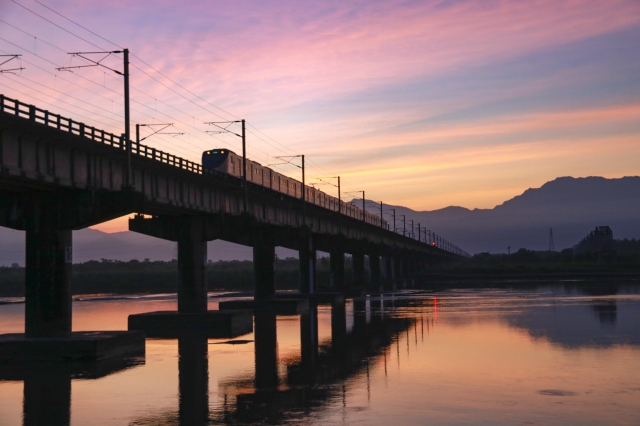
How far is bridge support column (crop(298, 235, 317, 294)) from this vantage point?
286 feet

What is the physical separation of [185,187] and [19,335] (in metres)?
17.6

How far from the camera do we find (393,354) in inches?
1271

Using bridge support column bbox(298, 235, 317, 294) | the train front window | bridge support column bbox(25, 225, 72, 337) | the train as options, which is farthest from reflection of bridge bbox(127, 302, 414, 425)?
bridge support column bbox(298, 235, 317, 294)

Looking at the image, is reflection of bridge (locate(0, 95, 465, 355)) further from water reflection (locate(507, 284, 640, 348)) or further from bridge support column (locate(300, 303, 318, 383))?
water reflection (locate(507, 284, 640, 348))

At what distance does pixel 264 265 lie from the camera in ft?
239

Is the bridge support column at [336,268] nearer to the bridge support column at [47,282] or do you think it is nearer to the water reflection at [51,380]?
the bridge support column at [47,282]

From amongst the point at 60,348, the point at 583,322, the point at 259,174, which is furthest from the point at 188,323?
the point at 259,174

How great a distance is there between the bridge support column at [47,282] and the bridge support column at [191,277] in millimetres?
17846

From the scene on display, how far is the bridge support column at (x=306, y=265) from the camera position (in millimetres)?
87062

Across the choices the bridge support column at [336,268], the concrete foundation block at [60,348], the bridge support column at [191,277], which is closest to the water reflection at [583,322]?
the concrete foundation block at [60,348]

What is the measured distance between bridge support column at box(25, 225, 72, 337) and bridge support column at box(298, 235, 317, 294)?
50.3m

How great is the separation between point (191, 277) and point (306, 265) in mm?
32669

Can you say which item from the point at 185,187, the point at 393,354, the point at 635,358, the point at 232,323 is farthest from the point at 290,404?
the point at 185,187

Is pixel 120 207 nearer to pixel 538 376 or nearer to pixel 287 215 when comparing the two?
pixel 538 376
